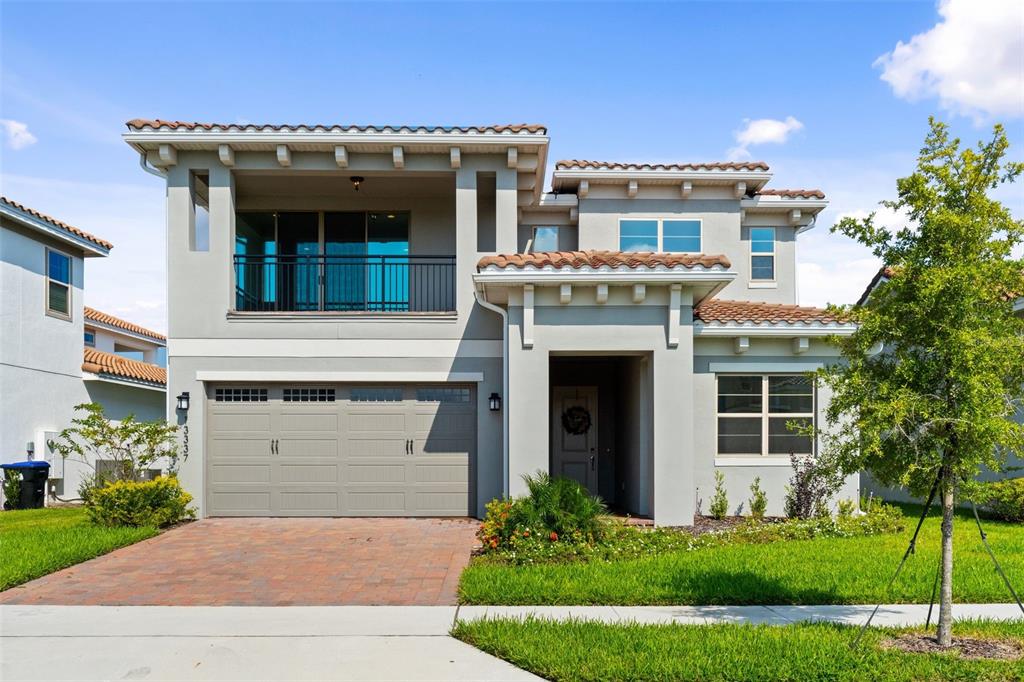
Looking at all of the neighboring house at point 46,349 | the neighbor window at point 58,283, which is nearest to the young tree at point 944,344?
the neighboring house at point 46,349

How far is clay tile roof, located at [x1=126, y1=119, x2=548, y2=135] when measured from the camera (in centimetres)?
1277

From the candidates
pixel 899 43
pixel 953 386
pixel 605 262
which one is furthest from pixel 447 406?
pixel 899 43

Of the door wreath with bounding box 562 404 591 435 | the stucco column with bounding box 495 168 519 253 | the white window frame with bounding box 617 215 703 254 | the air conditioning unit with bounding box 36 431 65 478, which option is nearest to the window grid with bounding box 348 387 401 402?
the stucco column with bounding box 495 168 519 253

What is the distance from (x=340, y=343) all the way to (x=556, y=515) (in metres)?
5.61

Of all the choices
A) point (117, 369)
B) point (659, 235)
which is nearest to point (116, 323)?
point (117, 369)

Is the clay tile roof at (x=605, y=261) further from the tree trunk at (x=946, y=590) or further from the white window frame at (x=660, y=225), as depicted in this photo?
the tree trunk at (x=946, y=590)

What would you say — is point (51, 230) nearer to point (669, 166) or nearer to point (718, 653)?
point (669, 166)

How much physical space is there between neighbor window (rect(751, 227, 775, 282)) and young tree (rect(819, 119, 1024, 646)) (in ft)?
32.5

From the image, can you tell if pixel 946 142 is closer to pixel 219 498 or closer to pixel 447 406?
pixel 447 406

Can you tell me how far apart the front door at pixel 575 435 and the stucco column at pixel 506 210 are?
3.38 meters

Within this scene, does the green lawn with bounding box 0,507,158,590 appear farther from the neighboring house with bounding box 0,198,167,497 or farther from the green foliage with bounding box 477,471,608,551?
the green foliage with bounding box 477,471,608,551

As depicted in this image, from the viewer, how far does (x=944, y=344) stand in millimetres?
5914

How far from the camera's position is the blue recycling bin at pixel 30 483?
1494cm

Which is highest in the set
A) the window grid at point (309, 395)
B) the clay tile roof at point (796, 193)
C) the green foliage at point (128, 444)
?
the clay tile roof at point (796, 193)
